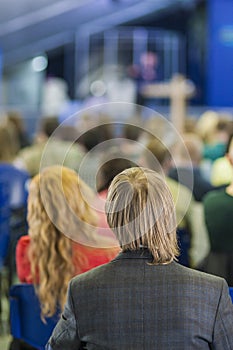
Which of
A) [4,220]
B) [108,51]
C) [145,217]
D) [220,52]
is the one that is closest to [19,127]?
[4,220]

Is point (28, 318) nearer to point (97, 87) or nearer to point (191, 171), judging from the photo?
point (191, 171)

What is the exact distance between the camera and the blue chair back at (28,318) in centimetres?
288

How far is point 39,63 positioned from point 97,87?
4279 millimetres

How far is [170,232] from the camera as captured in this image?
202cm

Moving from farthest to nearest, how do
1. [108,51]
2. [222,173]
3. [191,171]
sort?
[108,51], [191,171], [222,173]

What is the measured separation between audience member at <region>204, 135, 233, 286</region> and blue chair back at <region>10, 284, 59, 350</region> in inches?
40.8

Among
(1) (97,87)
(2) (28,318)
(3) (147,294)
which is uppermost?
(1) (97,87)

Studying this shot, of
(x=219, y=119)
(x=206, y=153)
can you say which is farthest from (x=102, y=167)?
(x=219, y=119)

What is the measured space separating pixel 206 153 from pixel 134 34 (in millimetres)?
10853

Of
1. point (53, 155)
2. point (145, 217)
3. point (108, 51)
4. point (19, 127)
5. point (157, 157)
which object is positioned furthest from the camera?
point (108, 51)

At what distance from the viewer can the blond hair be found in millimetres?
1986

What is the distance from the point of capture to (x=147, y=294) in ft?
6.54

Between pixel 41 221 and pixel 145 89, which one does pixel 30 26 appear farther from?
pixel 41 221

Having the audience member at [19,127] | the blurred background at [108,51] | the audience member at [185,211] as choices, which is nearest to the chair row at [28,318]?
the audience member at [185,211]
